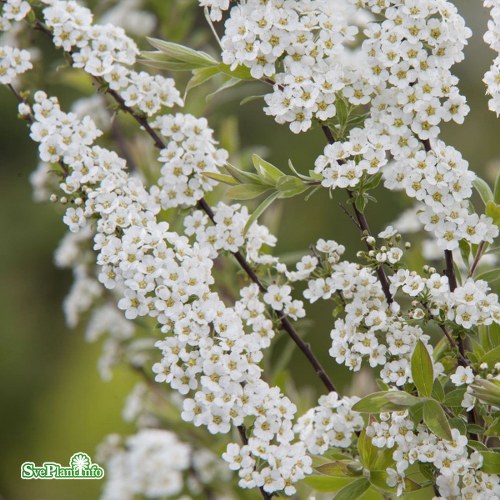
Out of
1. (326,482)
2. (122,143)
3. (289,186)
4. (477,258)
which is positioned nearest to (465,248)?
(477,258)

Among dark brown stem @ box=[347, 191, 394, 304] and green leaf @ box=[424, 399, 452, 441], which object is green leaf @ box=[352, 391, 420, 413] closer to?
green leaf @ box=[424, 399, 452, 441]

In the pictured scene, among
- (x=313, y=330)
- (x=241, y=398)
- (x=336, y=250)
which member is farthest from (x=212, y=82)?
(x=313, y=330)

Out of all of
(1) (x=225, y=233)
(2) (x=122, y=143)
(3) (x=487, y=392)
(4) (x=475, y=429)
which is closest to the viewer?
(3) (x=487, y=392)

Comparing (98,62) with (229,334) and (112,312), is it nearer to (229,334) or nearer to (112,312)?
(229,334)

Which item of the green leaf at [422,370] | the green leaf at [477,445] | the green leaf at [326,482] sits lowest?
the green leaf at [326,482]

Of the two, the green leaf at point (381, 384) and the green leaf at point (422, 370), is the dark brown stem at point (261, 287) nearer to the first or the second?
the green leaf at point (381, 384)

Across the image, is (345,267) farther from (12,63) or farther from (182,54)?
(12,63)

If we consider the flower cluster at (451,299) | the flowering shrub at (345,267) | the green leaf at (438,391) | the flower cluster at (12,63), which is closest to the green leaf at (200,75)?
the flowering shrub at (345,267)
